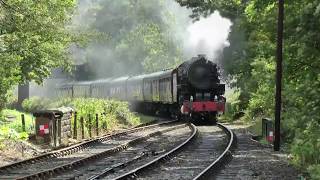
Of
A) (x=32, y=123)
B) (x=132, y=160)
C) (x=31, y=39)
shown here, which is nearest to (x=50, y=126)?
(x=132, y=160)

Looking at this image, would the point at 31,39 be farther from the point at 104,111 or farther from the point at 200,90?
the point at 200,90

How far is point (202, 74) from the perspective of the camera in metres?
33.0

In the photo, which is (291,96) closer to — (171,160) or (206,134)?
(171,160)

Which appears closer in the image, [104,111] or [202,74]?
[104,111]

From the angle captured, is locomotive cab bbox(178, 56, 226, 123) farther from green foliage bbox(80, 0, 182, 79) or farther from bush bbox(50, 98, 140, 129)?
green foliage bbox(80, 0, 182, 79)

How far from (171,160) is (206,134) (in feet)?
31.1

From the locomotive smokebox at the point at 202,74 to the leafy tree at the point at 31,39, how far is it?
22.2ft

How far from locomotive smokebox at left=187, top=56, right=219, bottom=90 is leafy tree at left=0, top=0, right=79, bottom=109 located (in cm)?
676

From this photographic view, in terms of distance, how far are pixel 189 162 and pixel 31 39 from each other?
1397 cm

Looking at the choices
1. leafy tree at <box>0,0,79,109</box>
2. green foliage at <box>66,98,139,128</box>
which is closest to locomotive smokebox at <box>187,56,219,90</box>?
green foliage at <box>66,98,139,128</box>

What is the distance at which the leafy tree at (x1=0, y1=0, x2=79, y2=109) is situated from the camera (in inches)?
827

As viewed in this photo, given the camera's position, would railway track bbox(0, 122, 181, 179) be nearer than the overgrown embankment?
Yes

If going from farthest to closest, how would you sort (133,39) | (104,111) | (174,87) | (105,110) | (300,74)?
1. (133,39)
2. (174,87)
3. (105,110)
4. (104,111)
5. (300,74)

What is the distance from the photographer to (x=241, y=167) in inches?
574
